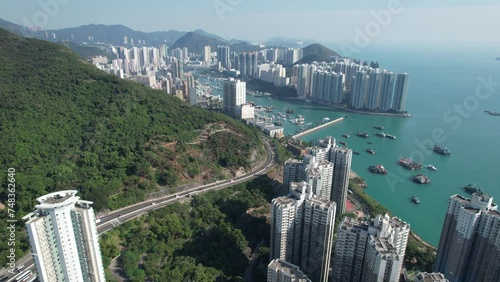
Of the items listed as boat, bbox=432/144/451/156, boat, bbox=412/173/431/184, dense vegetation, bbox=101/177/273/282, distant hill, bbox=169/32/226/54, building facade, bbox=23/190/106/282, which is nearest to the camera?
building facade, bbox=23/190/106/282

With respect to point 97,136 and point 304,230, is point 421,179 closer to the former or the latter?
point 304,230

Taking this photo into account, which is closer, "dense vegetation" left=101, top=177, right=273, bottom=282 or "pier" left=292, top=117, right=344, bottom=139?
"dense vegetation" left=101, top=177, right=273, bottom=282

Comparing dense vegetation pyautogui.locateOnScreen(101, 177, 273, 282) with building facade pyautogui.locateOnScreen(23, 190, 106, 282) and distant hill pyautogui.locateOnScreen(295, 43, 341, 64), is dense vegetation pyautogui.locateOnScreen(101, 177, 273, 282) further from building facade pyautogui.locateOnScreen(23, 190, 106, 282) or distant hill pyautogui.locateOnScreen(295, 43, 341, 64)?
distant hill pyautogui.locateOnScreen(295, 43, 341, 64)

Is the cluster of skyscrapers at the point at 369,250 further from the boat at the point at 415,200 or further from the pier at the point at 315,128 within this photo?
the pier at the point at 315,128

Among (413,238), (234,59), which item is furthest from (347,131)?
(234,59)

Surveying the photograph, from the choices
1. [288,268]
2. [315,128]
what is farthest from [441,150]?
[288,268]

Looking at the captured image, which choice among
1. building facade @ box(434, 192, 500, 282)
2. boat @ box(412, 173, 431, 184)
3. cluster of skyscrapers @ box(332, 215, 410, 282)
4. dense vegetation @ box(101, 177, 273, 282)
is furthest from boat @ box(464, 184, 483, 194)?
dense vegetation @ box(101, 177, 273, 282)

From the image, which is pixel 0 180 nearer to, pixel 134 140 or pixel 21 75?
pixel 134 140
